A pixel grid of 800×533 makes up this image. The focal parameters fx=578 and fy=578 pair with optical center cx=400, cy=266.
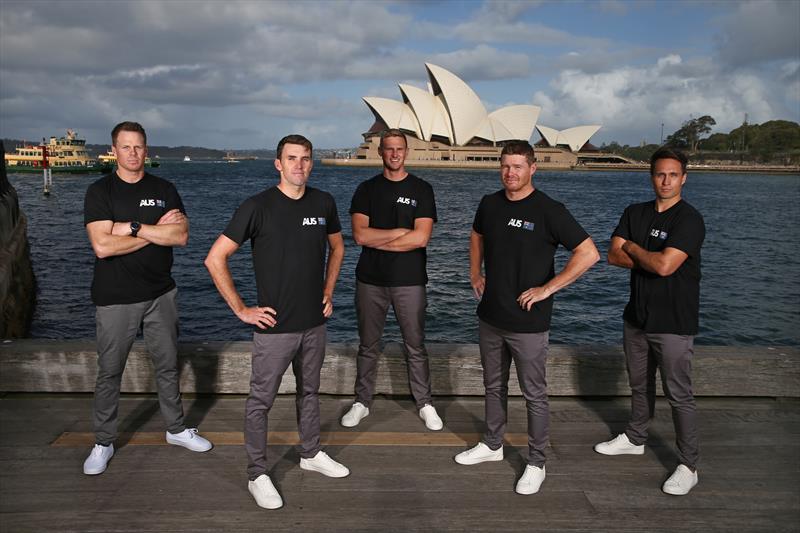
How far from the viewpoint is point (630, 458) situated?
3420 millimetres

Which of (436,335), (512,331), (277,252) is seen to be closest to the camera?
(277,252)

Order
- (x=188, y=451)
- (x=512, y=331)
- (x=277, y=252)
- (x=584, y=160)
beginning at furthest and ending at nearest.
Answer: (x=584, y=160), (x=188, y=451), (x=512, y=331), (x=277, y=252)

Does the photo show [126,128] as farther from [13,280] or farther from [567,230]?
[13,280]

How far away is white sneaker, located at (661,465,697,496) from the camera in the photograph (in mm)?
3002

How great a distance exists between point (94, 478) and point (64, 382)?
1.30 meters

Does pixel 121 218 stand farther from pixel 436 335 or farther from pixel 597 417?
pixel 436 335

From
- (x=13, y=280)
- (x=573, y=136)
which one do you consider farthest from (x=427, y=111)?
(x=13, y=280)

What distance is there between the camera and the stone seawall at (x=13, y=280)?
9.55 meters

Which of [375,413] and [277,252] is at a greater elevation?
[277,252]

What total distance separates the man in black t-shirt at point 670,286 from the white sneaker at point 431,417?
1.31 meters

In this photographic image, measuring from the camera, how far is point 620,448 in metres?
3.46

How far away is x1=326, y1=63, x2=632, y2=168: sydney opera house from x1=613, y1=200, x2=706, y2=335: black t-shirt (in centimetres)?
7170

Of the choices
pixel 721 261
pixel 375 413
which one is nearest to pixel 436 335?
pixel 375 413

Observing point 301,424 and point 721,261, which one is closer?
point 301,424
